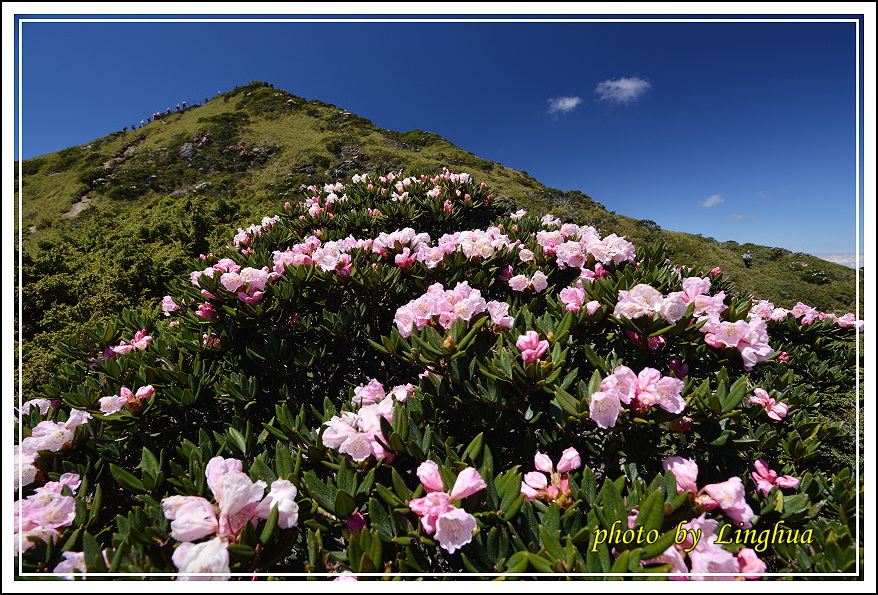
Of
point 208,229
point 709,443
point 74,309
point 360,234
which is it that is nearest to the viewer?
point 709,443

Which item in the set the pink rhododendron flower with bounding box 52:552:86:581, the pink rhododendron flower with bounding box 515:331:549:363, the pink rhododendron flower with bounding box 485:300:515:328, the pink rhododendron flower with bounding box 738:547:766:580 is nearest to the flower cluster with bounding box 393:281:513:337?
the pink rhododendron flower with bounding box 485:300:515:328

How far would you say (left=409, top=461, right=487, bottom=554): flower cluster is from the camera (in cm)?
104

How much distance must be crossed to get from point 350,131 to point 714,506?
24.0 metres

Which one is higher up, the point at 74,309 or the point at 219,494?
the point at 74,309

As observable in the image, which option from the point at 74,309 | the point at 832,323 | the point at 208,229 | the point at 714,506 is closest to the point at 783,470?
the point at 714,506

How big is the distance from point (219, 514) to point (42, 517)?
0.64 m

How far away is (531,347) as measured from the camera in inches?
57.6

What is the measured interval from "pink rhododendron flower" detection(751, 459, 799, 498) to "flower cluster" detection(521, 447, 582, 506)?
76 centimetres

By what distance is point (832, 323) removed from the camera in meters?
2.50

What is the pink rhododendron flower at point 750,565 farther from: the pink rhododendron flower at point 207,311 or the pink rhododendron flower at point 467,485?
the pink rhododendron flower at point 207,311

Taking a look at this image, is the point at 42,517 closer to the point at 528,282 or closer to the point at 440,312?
the point at 440,312

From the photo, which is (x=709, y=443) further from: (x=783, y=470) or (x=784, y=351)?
(x=784, y=351)

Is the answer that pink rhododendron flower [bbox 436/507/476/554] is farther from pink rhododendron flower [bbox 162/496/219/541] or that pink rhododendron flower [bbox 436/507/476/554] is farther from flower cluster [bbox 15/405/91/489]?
flower cluster [bbox 15/405/91/489]

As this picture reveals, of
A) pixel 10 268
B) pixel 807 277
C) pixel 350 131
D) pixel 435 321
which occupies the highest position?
pixel 350 131
